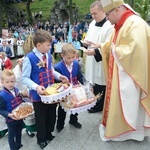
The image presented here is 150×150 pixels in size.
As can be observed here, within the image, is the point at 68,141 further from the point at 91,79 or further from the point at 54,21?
the point at 54,21

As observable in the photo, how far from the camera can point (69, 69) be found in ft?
11.1

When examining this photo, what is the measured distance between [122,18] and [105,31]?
912 mm

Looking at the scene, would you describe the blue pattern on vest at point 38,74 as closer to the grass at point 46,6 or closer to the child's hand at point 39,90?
the child's hand at point 39,90

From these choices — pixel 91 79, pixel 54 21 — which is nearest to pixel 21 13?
pixel 54 21

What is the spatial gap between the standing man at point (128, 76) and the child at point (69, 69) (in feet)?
1.64

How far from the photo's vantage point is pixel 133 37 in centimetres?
276

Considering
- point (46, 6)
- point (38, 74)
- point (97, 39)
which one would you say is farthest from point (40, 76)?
point (46, 6)

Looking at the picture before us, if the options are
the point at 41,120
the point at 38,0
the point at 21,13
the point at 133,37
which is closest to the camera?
the point at 133,37

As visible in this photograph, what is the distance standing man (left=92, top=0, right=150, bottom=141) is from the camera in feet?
9.12

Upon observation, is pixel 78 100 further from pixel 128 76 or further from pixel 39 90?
pixel 128 76

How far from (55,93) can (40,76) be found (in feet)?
1.17

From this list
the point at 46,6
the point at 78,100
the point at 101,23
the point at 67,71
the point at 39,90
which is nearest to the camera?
the point at 39,90

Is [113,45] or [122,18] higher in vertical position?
[122,18]

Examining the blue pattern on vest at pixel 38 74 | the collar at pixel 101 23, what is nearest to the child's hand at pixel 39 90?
the blue pattern on vest at pixel 38 74
